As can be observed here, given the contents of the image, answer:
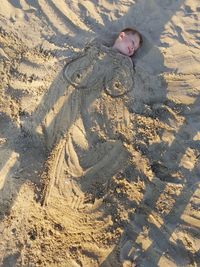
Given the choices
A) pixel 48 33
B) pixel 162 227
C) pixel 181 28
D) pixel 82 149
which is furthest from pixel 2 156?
pixel 181 28

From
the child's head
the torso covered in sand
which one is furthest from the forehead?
the torso covered in sand

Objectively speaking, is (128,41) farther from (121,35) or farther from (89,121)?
(89,121)

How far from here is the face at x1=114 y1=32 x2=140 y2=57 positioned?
5188 mm

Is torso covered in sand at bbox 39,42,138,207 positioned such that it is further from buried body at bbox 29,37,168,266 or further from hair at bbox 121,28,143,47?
hair at bbox 121,28,143,47

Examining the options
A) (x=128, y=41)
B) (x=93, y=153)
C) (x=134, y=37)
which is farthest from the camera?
(x=134, y=37)

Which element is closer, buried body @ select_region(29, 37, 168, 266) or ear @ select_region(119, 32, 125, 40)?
buried body @ select_region(29, 37, 168, 266)

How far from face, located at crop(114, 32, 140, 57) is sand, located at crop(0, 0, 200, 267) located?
110 mm

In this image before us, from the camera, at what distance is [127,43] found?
516 centimetres

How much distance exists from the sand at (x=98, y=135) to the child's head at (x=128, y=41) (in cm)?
10

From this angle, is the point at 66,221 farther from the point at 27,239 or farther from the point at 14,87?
the point at 14,87

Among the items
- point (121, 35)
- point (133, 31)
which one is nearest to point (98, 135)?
point (121, 35)

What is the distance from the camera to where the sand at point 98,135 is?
4.77 meters

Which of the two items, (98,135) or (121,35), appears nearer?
(98,135)

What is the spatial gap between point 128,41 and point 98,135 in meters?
1.16
